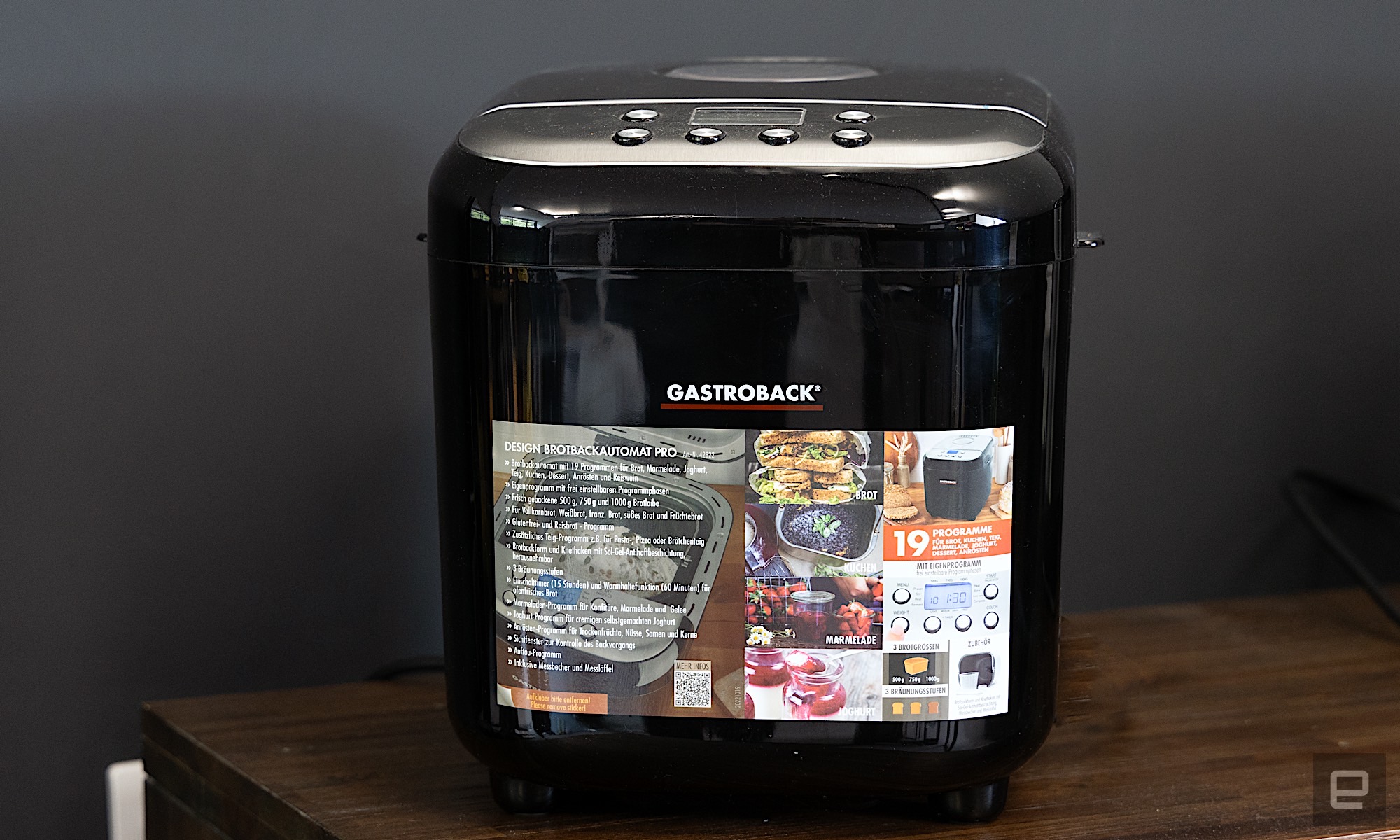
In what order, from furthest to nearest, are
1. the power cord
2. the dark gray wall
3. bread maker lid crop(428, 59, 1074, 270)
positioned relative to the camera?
1. the power cord
2. the dark gray wall
3. bread maker lid crop(428, 59, 1074, 270)

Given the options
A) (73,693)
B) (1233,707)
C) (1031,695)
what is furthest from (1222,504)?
(73,693)

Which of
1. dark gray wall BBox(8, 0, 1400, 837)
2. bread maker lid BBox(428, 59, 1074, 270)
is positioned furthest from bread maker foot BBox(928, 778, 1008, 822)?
dark gray wall BBox(8, 0, 1400, 837)

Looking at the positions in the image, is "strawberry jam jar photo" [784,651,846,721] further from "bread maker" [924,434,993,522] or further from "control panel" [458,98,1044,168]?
"control panel" [458,98,1044,168]

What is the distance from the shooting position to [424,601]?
87 centimetres

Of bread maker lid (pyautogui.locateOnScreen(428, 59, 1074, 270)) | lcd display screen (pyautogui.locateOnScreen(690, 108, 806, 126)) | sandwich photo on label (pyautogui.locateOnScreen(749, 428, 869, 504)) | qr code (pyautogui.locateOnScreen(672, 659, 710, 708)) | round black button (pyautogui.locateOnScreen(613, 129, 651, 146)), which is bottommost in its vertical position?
qr code (pyautogui.locateOnScreen(672, 659, 710, 708))

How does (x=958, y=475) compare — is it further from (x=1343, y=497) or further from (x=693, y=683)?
(x=1343, y=497)

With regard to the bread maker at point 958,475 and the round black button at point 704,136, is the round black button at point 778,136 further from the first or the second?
the bread maker at point 958,475

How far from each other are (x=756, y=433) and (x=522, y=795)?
210 millimetres

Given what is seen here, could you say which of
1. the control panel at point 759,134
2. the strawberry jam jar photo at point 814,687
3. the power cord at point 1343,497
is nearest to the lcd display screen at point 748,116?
the control panel at point 759,134

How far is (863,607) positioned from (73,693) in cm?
53

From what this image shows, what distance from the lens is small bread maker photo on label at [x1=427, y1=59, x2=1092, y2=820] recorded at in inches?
20.6

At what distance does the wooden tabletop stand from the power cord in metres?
0.03

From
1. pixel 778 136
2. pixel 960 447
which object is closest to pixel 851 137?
pixel 778 136

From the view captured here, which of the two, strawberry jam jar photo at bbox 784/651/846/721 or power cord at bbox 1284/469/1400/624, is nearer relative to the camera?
strawberry jam jar photo at bbox 784/651/846/721
